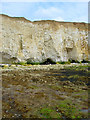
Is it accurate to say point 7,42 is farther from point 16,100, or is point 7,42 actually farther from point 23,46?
point 16,100

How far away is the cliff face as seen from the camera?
1265 inches

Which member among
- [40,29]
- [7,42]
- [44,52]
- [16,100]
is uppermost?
[40,29]

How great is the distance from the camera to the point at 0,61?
30.6 metres

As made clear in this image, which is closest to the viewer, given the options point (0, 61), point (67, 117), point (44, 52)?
point (67, 117)

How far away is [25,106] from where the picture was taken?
15.8 feet

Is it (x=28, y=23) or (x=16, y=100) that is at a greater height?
(x=28, y=23)

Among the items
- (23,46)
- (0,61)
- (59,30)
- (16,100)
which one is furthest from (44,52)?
(16,100)

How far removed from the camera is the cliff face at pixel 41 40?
Answer: 32125mm

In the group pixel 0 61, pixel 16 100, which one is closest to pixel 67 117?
pixel 16 100

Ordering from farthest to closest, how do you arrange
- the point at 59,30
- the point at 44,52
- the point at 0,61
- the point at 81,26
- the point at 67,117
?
the point at 81,26 → the point at 59,30 → the point at 44,52 → the point at 0,61 → the point at 67,117

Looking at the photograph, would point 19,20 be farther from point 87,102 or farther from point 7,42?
point 87,102

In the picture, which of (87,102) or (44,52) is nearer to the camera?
(87,102)

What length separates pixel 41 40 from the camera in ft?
124

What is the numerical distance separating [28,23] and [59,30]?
10.0m
